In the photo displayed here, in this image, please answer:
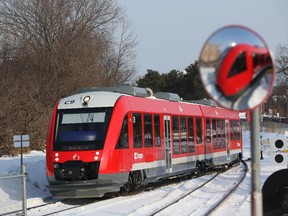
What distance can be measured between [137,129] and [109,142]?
1.72 meters

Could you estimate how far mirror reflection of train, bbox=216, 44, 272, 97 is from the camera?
4.45m

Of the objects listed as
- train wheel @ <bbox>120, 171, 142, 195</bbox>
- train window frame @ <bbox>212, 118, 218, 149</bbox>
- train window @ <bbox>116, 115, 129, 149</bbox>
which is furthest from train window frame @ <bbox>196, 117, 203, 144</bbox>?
train window @ <bbox>116, 115, 129, 149</bbox>

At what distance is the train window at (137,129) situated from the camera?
16062 millimetres

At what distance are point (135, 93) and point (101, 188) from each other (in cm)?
370

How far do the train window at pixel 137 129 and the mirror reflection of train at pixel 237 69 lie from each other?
38.0 ft

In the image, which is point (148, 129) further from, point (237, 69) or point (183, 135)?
point (237, 69)

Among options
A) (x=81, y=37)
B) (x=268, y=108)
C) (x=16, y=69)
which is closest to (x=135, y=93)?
(x=16, y=69)

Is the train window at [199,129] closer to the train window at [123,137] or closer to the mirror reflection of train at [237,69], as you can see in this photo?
the train window at [123,137]

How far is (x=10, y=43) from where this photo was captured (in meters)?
37.0

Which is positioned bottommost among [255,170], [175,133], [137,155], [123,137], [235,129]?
[137,155]

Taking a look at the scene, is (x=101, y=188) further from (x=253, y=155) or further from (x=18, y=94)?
(x=18, y=94)

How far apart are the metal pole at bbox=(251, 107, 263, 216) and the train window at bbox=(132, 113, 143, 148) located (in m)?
11.3

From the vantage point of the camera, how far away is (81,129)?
15.1 meters

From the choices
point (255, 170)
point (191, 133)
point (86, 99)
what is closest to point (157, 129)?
point (86, 99)
